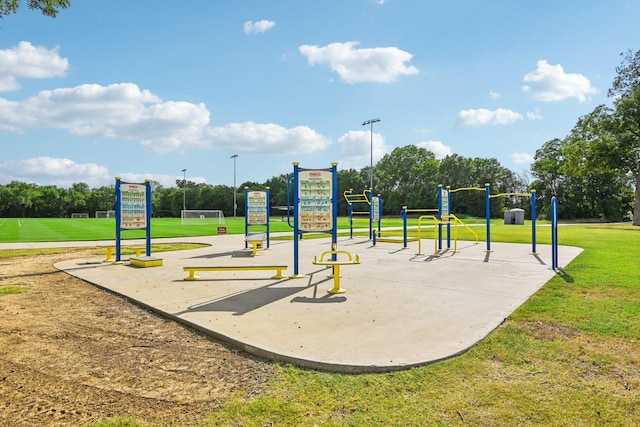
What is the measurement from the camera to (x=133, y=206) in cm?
1155

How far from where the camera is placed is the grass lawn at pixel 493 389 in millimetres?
2939

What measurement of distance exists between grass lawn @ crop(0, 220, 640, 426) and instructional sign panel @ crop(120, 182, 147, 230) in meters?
9.07

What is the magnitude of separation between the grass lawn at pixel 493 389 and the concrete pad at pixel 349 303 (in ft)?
0.86

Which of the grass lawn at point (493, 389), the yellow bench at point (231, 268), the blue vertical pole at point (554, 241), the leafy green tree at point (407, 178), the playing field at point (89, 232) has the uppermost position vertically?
the leafy green tree at point (407, 178)

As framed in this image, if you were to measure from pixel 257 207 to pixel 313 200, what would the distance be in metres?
7.85

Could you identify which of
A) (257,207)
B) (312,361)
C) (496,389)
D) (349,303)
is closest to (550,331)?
(496,389)

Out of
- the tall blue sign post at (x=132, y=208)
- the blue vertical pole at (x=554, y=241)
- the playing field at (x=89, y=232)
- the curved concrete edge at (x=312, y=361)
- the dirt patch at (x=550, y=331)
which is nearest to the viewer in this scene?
the curved concrete edge at (x=312, y=361)

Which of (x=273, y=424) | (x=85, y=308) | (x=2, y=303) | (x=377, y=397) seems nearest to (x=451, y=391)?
(x=377, y=397)

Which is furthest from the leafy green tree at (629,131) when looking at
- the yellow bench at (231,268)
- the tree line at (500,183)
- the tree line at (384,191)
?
the yellow bench at (231,268)

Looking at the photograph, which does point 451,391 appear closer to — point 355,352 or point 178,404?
point 355,352

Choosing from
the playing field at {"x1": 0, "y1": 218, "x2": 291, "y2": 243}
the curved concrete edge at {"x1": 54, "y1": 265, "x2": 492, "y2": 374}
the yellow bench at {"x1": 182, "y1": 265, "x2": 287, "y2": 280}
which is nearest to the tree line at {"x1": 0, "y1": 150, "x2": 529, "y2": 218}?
the playing field at {"x1": 0, "y1": 218, "x2": 291, "y2": 243}

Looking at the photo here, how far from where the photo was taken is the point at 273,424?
2869 mm

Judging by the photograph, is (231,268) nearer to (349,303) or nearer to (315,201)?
(315,201)

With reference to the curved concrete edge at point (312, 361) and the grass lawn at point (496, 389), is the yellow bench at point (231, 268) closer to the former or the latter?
the curved concrete edge at point (312, 361)
